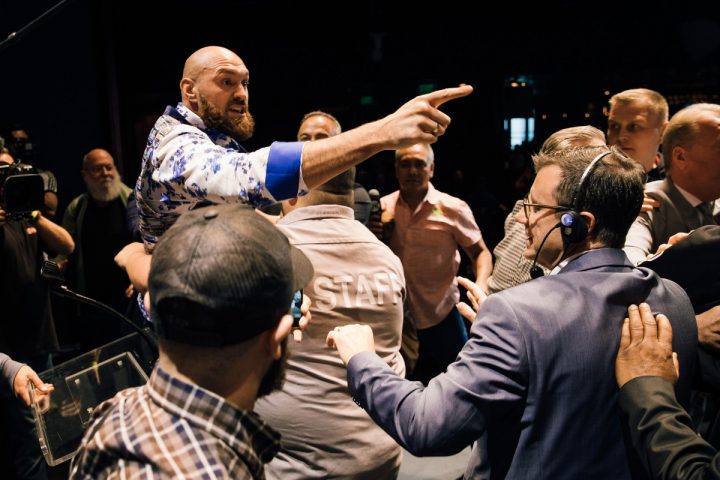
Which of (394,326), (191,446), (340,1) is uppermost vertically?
(340,1)

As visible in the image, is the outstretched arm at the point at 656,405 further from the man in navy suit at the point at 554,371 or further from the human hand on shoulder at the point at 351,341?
the human hand on shoulder at the point at 351,341

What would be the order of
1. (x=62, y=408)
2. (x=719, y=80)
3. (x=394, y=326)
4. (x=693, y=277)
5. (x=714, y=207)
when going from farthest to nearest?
(x=719, y=80) < (x=714, y=207) < (x=394, y=326) < (x=62, y=408) < (x=693, y=277)

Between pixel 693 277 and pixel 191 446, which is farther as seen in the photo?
pixel 693 277

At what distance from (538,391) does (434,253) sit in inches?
107

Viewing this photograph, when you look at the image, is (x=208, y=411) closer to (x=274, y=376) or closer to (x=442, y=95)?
(x=274, y=376)

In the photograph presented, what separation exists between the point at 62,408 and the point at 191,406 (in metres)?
1.24

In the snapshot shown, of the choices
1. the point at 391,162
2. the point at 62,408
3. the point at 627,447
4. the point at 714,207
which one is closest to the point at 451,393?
the point at 627,447

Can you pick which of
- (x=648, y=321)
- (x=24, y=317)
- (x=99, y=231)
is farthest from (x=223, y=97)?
(x=99, y=231)

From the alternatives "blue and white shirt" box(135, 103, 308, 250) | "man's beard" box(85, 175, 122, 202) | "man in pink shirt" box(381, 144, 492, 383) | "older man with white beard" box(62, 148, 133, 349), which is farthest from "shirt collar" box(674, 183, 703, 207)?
"man's beard" box(85, 175, 122, 202)

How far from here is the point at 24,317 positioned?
334 centimetres

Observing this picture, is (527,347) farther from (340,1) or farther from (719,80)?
(340,1)

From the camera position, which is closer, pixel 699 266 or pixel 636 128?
pixel 699 266

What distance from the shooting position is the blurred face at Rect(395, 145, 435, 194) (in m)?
4.04

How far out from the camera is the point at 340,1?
618cm
